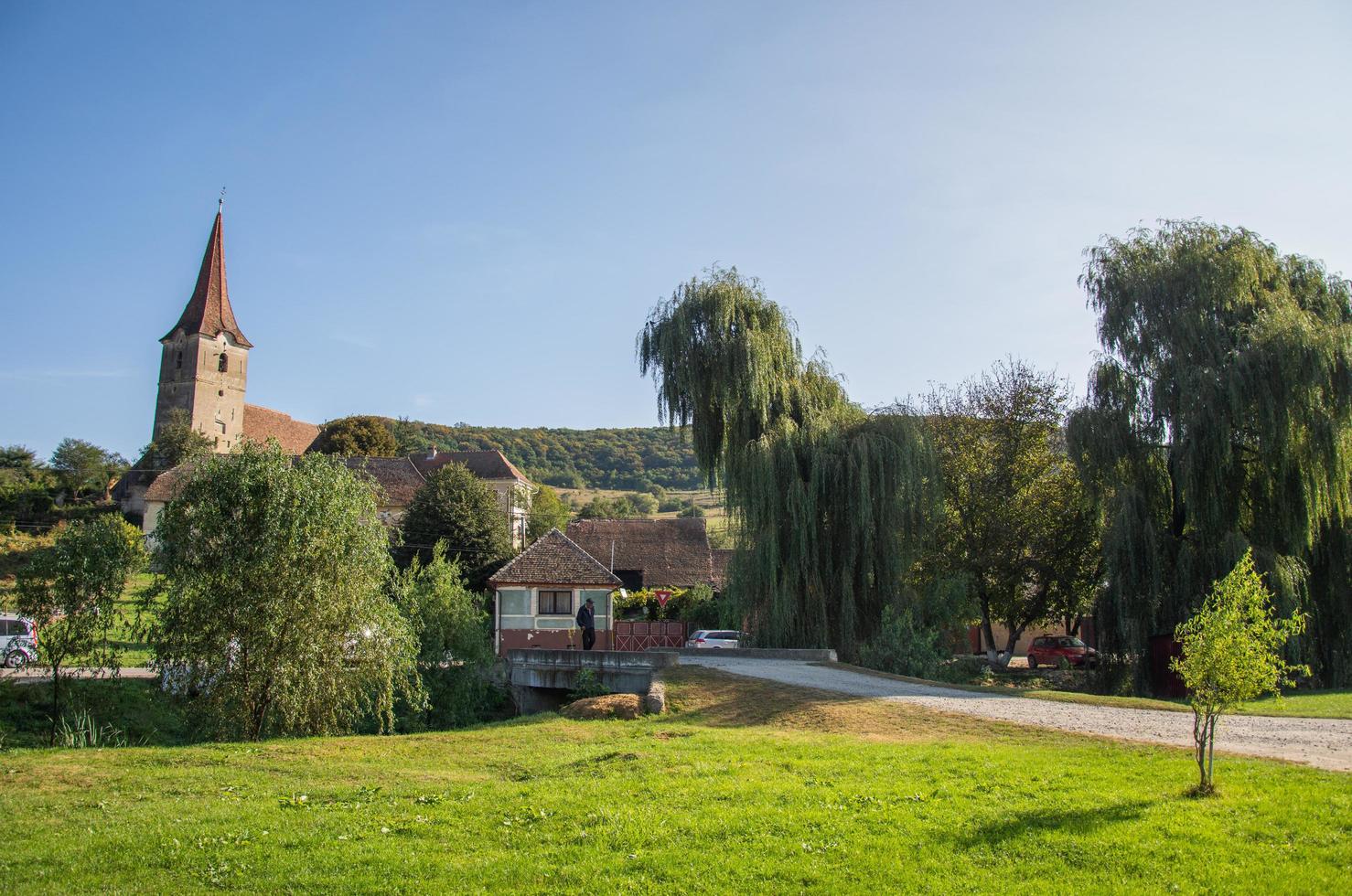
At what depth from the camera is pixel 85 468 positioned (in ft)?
249

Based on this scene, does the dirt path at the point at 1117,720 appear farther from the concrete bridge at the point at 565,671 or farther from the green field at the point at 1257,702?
the concrete bridge at the point at 565,671

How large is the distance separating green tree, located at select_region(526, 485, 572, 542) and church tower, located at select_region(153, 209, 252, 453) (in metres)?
31.7

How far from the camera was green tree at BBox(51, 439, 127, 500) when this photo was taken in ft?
236

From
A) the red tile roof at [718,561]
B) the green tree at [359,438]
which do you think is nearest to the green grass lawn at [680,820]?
the red tile roof at [718,561]

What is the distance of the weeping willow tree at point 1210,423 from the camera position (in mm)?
23250

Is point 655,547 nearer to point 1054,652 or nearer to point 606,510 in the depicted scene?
point 1054,652

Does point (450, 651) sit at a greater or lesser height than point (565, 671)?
greater

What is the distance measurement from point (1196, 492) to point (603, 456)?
466 feet

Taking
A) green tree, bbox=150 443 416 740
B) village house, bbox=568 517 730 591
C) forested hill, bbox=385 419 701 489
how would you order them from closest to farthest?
green tree, bbox=150 443 416 740 → village house, bbox=568 517 730 591 → forested hill, bbox=385 419 701 489

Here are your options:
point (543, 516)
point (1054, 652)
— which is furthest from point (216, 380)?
point (1054, 652)

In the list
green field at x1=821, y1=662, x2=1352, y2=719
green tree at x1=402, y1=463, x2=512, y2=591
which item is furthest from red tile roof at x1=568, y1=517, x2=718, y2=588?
green field at x1=821, y1=662, x2=1352, y2=719

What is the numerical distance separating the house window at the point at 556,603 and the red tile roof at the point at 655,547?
56.4 feet

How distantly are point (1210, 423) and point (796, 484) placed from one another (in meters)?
10.4

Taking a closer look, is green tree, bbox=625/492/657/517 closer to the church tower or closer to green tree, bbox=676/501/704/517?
green tree, bbox=676/501/704/517
